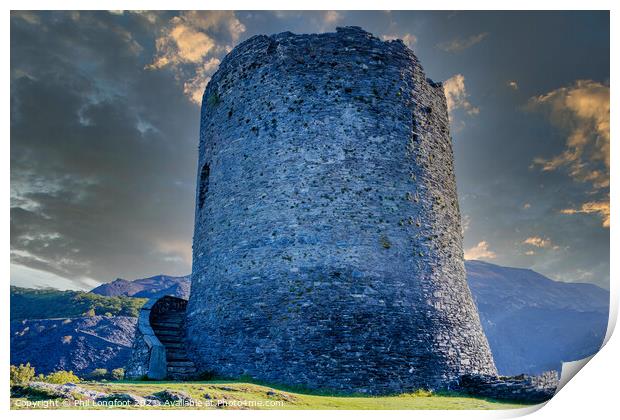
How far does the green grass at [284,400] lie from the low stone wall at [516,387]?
388mm

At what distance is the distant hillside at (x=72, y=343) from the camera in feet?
72.3

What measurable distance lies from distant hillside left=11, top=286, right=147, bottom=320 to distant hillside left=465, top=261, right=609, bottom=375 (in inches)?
660

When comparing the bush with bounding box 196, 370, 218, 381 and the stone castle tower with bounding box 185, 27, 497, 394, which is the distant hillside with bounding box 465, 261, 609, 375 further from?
the bush with bounding box 196, 370, 218, 381

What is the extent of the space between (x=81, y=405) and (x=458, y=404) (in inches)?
240

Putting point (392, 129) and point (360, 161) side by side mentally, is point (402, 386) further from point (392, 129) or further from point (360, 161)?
point (392, 129)

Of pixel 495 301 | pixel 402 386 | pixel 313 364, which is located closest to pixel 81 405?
pixel 313 364

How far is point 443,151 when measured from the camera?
44.0 feet

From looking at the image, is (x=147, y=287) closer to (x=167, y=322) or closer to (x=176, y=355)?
(x=167, y=322)

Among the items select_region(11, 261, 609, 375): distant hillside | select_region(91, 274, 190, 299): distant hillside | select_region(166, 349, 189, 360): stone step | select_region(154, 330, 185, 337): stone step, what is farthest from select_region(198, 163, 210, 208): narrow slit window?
select_region(91, 274, 190, 299): distant hillside

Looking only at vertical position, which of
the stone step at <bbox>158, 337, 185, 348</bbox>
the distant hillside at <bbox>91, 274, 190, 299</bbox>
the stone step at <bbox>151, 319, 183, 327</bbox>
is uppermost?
the distant hillside at <bbox>91, 274, 190, 299</bbox>

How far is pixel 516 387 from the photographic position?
9.53 meters

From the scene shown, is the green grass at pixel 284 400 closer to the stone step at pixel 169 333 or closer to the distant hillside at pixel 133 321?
the distant hillside at pixel 133 321

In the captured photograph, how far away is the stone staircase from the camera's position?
1134cm

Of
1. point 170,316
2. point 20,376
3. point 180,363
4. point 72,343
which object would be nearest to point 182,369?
point 180,363
